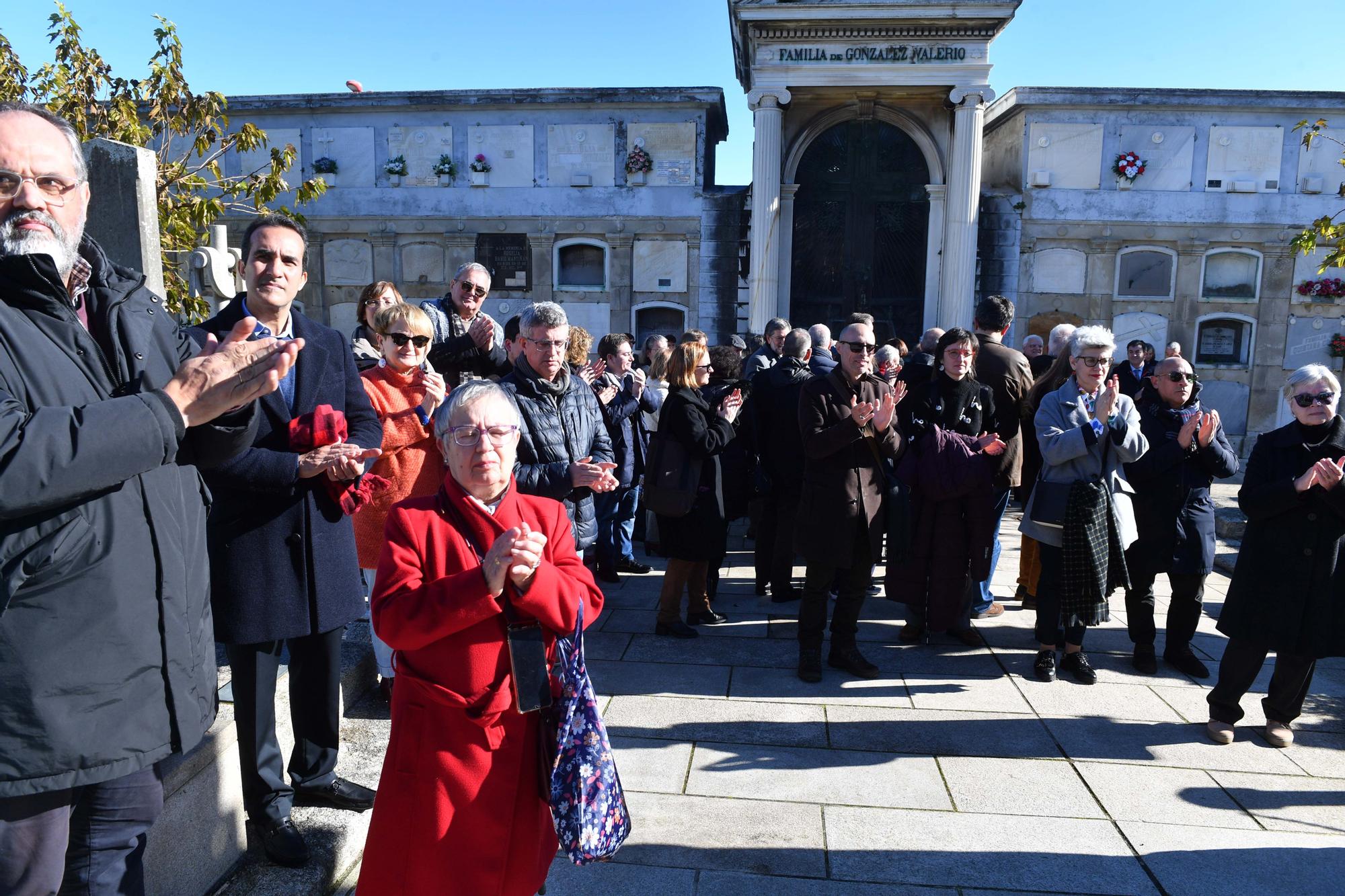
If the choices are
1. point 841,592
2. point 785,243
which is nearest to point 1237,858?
point 841,592

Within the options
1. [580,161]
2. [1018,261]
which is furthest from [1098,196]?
[580,161]

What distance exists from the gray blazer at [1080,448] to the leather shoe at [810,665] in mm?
1441

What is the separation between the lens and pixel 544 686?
223 cm

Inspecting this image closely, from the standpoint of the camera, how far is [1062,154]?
14.9m

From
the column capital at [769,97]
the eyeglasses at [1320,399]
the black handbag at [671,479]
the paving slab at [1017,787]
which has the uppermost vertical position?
the column capital at [769,97]

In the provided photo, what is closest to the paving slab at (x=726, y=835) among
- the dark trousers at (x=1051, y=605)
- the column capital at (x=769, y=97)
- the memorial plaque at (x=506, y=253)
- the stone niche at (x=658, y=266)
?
the dark trousers at (x=1051, y=605)

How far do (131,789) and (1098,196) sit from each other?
54.1 feet

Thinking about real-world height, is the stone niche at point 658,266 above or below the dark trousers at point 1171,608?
above

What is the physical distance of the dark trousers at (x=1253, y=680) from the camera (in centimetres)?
425

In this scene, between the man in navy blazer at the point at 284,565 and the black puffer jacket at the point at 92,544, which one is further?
the man in navy blazer at the point at 284,565

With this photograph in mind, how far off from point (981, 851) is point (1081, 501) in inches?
89.9

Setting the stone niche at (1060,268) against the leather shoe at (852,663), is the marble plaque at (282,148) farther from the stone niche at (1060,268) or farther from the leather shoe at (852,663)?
the leather shoe at (852,663)

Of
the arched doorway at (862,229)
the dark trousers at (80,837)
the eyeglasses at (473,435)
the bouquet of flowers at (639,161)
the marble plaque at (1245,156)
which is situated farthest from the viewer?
the bouquet of flowers at (639,161)

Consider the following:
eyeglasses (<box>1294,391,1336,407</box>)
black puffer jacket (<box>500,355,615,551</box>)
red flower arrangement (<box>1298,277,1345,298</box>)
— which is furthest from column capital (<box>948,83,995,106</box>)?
black puffer jacket (<box>500,355,615,551</box>)
